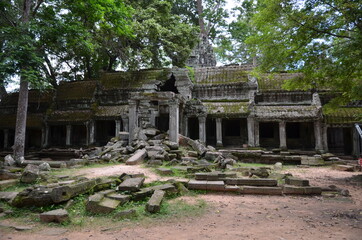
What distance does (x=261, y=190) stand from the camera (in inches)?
282

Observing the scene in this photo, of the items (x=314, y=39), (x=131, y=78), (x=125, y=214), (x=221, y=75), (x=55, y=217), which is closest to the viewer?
(x=55, y=217)

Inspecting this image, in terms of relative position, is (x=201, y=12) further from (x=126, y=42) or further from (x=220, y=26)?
(x=126, y=42)

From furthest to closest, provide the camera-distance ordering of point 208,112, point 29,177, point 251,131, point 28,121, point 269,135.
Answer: point 28,121, point 269,135, point 208,112, point 251,131, point 29,177

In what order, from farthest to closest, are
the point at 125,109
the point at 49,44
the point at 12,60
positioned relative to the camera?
the point at 125,109
the point at 49,44
the point at 12,60

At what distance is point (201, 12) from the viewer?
3375 centimetres

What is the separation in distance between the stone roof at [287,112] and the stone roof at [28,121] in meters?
21.0

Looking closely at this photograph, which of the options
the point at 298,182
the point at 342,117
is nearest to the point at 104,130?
the point at 298,182

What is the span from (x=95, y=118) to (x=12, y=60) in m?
11.5

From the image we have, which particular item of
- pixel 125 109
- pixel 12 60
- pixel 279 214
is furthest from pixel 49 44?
pixel 279 214

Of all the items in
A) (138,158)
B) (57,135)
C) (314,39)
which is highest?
(314,39)

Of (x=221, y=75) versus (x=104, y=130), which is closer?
(x=221, y=75)

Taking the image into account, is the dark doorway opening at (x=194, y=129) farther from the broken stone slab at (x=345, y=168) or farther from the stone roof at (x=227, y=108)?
the broken stone slab at (x=345, y=168)

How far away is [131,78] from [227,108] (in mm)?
9892

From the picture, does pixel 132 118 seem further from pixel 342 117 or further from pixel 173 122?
pixel 342 117
